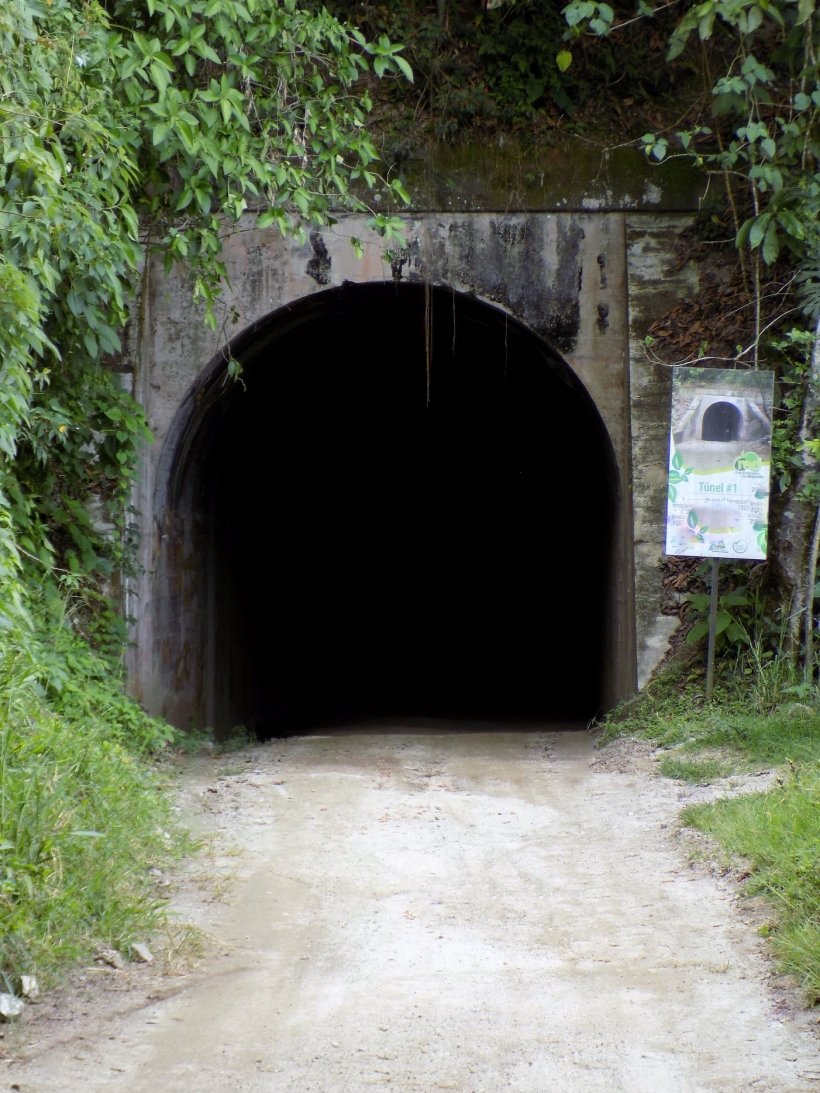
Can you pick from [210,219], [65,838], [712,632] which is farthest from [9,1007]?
[712,632]

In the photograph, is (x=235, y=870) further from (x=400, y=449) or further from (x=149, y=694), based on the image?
(x=400, y=449)

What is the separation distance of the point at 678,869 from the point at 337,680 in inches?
414

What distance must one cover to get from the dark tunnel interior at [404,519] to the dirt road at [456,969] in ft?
10.4

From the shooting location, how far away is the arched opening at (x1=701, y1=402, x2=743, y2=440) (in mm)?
6211

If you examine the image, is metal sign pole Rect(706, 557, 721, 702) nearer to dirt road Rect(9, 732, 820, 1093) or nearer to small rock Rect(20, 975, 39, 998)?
dirt road Rect(9, 732, 820, 1093)

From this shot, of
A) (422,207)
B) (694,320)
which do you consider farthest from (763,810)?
(422,207)

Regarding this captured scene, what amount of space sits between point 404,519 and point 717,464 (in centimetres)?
989

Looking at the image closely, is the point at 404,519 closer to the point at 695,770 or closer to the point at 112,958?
the point at 695,770

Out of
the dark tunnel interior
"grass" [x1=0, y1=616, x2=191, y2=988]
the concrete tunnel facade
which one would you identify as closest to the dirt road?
"grass" [x1=0, y1=616, x2=191, y2=988]

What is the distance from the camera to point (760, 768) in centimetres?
503

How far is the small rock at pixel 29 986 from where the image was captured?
9.19 feet

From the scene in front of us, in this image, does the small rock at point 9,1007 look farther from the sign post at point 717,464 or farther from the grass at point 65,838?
the sign post at point 717,464

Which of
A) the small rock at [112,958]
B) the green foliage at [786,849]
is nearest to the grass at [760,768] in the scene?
the green foliage at [786,849]

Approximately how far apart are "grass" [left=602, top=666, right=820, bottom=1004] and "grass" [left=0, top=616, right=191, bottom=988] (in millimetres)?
2017
